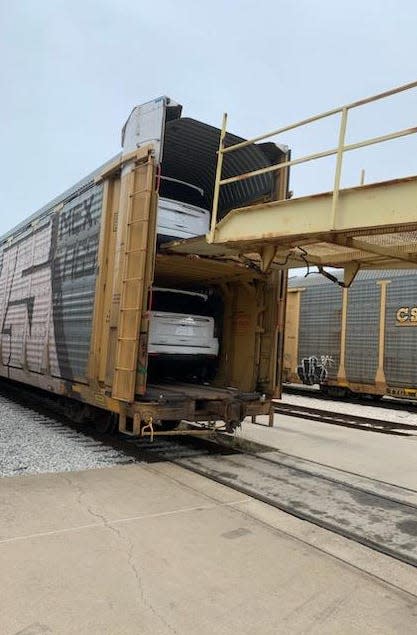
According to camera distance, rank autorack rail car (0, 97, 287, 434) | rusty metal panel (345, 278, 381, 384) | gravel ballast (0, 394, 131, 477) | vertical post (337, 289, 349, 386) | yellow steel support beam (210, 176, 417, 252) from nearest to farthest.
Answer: yellow steel support beam (210, 176, 417, 252) < gravel ballast (0, 394, 131, 477) < autorack rail car (0, 97, 287, 434) < rusty metal panel (345, 278, 381, 384) < vertical post (337, 289, 349, 386)

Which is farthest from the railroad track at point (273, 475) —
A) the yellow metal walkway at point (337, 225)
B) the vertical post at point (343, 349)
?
the vertical post at point (343, 349)

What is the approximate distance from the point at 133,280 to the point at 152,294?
103 cm

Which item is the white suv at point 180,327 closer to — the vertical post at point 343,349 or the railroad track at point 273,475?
the railroad track at point 273,475

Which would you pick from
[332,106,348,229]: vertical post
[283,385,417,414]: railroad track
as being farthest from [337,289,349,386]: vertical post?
[332,106,348,229]: vertical post

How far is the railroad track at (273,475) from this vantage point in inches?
176

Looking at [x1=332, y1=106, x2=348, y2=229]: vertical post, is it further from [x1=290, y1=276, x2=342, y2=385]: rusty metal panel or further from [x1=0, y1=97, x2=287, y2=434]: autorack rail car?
[x1=290, y1=276, x2=342, y2=385]: rusty metal panel

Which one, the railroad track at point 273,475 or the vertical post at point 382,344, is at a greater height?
the vertical post at point 382,344

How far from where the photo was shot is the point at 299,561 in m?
3.66

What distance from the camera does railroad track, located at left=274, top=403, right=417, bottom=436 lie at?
10016 millimetres

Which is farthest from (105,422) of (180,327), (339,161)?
(339,161)

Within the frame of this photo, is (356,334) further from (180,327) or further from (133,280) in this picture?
(133,280)

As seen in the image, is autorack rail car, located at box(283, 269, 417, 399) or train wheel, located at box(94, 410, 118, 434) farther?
autorack rail car, located at box(283, 269, 417, 399)

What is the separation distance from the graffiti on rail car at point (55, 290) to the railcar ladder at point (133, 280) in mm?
970

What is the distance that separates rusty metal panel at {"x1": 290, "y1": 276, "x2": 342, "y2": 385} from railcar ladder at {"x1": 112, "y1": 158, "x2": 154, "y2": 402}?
9.88 m
